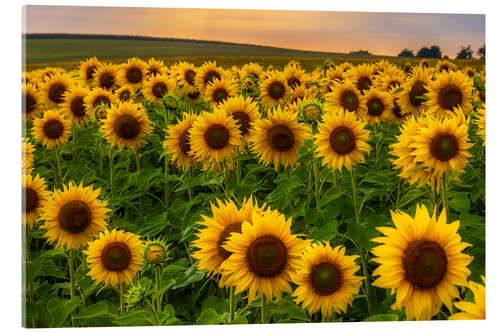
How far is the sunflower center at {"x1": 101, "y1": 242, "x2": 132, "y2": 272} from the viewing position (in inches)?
94.2

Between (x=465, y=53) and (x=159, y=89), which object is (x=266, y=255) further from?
(x=159, y=89)

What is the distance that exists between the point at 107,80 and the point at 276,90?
4.14 feet

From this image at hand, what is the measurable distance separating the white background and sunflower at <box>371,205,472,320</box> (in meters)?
0.63

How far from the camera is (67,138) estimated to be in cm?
330

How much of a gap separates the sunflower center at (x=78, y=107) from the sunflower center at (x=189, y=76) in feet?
2.42

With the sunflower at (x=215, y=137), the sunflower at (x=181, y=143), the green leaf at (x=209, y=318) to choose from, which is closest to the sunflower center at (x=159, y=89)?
the sunflower at (x=181, y=143)

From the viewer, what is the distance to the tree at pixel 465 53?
3094 mm

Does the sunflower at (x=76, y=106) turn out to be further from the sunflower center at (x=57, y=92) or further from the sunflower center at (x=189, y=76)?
the sunflower center at (x=189, y=76)

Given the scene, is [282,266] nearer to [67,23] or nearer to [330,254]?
[330,254]

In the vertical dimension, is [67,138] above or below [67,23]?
below

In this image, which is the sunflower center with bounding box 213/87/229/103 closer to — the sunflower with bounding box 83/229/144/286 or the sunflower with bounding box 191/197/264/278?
the sunflower with bounding box 83/229/144/286

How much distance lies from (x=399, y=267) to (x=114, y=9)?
1971 millimetres

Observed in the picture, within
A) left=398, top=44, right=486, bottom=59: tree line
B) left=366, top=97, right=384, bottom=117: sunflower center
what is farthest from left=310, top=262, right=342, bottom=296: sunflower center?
left=398, top=44, right=486, bottom=59: tree line
